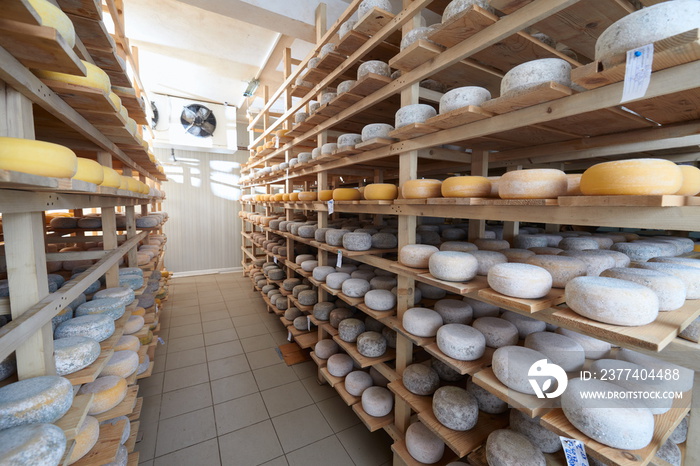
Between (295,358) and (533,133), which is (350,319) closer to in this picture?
(295,358)

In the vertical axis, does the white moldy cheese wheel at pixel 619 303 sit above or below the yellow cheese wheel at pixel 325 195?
below

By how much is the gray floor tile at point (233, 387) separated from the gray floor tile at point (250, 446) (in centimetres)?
47

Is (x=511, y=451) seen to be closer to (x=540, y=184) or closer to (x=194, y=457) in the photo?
(x=540, y=184)

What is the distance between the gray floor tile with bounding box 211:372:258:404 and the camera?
271 cm

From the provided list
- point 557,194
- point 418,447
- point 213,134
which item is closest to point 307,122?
point 557,194

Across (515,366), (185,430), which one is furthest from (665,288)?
(185,430)

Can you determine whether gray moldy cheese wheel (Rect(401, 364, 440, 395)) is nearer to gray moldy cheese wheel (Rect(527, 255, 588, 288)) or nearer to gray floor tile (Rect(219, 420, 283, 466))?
gray moldy cheese wheel (Rect(527, 255, 588, 288))

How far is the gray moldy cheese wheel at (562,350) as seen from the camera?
1.24 meters

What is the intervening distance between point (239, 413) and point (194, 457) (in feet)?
1.54

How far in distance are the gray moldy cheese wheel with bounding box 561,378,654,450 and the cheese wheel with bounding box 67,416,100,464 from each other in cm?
191

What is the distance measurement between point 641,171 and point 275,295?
13.8ft

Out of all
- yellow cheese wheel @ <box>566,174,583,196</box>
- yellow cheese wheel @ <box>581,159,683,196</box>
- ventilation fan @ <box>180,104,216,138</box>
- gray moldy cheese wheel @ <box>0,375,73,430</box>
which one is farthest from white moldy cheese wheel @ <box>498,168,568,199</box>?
ventilation fan @ <box>180,104,216,138</box>

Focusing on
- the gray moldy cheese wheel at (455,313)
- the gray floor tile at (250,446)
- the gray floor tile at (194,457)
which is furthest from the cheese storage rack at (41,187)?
the gray moldy cheese wheel at (455,313)

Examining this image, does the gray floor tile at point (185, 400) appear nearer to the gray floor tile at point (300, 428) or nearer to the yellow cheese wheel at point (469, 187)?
the gray floor tile at point (300, 428)
